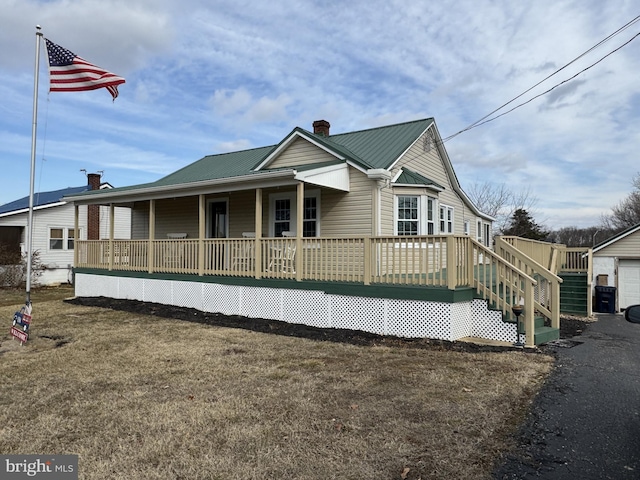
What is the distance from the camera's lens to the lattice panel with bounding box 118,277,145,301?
13560mm

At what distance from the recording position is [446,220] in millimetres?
14484

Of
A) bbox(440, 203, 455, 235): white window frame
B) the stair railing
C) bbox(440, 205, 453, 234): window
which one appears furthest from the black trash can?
the stair railing

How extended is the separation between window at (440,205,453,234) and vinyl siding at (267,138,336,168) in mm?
4418

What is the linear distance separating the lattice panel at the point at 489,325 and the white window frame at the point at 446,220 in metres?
5.79

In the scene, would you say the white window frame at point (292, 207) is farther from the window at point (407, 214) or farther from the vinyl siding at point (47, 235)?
the vinyl siding at point (47, 235)

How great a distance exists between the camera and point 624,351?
8.21 meters

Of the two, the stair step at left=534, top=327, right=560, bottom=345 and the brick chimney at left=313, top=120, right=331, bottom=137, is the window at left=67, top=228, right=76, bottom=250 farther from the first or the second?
the stair step at left=534, top=327, right=560, bottom=345

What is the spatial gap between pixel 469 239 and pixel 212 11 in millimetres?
9815

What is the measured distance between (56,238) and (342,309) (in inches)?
738

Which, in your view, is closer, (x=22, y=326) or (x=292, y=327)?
(x=22, y=326)

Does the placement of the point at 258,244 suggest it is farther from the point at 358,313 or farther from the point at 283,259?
the point at 358,313

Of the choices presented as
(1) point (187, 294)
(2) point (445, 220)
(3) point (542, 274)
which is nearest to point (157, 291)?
(1) point (187, 294)

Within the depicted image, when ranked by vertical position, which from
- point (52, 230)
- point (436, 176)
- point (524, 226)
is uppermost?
point (436, 176)

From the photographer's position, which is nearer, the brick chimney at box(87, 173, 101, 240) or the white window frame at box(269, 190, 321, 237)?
the white window frame at box(269, 190, 321, 237)
